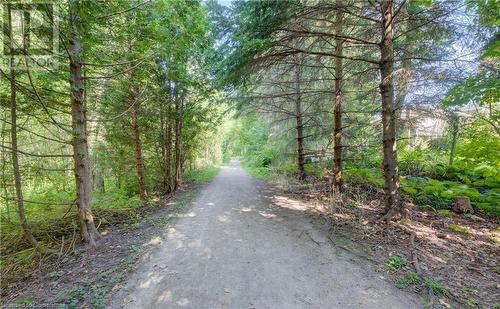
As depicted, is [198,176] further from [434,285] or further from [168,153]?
[434,285]

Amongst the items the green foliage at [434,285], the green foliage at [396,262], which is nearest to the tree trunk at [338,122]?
the green foliage at [396,262]

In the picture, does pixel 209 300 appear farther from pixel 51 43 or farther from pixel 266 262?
pixel 51 43

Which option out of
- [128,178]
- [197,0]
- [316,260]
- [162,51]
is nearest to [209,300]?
[316,260]

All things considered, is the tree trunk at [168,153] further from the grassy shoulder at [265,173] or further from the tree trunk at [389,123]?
the tree trunk at [389,123]

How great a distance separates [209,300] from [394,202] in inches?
158

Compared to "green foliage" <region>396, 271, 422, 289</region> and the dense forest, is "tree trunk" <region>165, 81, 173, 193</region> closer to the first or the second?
the dense forest

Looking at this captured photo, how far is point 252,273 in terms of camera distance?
304 centimetres

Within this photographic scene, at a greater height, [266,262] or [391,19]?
[391,19]

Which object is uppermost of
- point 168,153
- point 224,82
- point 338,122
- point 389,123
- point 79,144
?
point 224,82

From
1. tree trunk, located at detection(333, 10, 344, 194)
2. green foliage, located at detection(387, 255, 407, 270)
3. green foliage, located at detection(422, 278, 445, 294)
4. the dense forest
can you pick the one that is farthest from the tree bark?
green foliage, located at detection(422, 278, 445, 294)

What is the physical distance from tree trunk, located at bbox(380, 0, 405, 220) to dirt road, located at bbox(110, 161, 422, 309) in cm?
168

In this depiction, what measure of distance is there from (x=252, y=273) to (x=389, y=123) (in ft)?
12.7

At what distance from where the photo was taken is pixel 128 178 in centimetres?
841

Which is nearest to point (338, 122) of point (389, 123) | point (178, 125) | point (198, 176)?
point (389, 123)
